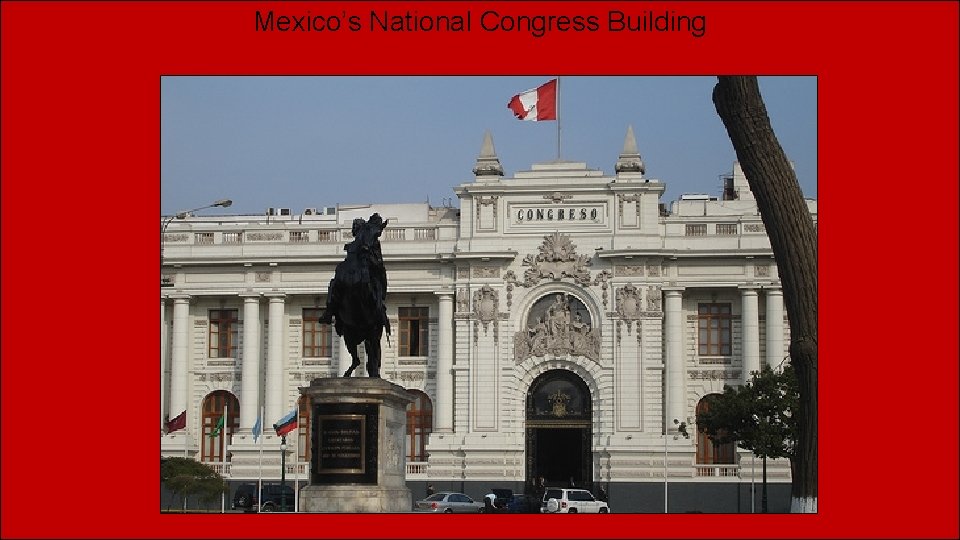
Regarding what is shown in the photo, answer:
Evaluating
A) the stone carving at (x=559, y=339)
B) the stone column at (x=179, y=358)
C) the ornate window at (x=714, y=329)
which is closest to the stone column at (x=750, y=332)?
the ornate window at (x=714, y=329)

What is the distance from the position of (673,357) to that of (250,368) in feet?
55.6

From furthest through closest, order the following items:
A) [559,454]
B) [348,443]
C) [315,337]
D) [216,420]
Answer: [216,420] → [315,337] → [559,454] → [348,443]

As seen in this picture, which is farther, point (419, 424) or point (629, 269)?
point (419, 424)

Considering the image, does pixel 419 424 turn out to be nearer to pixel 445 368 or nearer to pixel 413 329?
pixel 445 368

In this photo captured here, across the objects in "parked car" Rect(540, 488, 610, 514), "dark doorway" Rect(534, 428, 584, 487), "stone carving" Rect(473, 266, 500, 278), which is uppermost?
"stone carving" Rect(473, 266, 500, 278)

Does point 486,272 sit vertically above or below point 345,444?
Result: above

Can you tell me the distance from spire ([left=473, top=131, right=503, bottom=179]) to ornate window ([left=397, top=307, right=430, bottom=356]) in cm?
610

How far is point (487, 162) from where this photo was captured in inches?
2665

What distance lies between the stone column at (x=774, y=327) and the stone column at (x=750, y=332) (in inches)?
18.0

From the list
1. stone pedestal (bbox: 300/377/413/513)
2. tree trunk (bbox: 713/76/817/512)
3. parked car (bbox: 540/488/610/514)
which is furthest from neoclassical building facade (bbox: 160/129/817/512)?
tree trunk (bbox: 713/76/817/512)

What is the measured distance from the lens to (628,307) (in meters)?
66.4

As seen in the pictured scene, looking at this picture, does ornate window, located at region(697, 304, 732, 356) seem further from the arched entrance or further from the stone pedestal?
the stone pedestal

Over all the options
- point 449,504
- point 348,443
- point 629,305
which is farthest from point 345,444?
point 629,305

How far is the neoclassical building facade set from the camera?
65812mm
